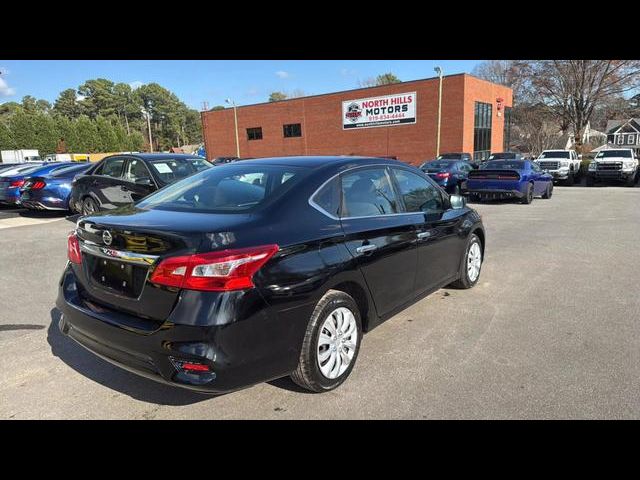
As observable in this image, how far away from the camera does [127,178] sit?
9180mm

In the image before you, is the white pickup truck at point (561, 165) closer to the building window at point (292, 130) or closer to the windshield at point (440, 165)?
the windshield at point (440, 165)

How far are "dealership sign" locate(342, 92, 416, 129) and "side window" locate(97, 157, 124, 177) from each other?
27.3m

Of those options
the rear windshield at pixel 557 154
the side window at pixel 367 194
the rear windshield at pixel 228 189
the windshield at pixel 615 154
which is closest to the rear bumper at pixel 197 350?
the rear windshield at pixel 228 189

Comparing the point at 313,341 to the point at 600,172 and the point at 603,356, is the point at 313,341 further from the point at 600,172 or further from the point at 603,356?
the point at 600,172

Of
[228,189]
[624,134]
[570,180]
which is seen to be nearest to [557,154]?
[570,180]

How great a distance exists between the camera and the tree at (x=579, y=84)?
4097cm

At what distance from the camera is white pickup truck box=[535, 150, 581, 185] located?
23.6m

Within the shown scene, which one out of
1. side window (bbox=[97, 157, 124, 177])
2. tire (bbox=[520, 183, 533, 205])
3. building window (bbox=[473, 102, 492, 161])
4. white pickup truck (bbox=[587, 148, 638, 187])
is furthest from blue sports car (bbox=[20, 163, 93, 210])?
building window (bbox=[473, 102, 492, 161])

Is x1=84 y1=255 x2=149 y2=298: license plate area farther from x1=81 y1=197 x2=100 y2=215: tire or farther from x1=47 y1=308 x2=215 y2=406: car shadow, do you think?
x1=81 y1=197 x2=100 y2=215: tire

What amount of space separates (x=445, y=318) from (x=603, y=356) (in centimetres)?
138

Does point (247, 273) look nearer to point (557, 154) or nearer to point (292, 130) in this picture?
point (557, 154)
